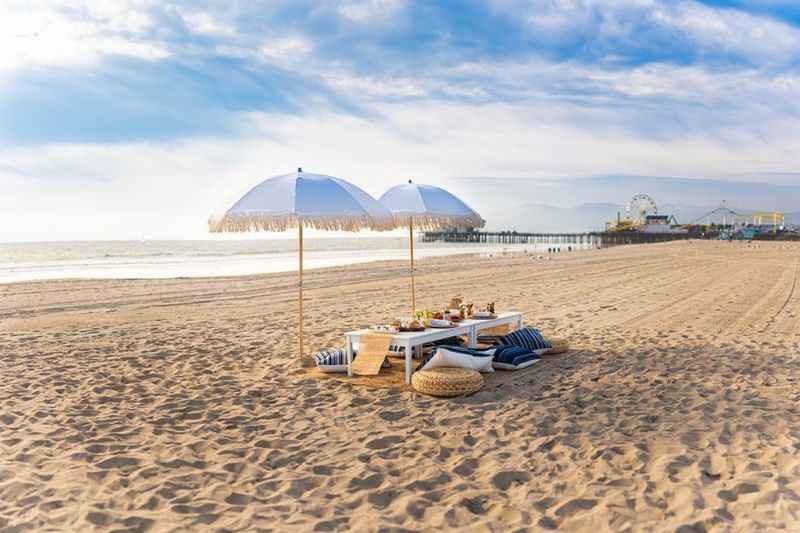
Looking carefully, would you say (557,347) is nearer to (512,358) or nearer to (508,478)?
(512,358)

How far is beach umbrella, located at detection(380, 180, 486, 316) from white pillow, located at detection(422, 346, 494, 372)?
4.25ft

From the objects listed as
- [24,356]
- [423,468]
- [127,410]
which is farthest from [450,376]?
[24,356]

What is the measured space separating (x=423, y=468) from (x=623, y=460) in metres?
1.40

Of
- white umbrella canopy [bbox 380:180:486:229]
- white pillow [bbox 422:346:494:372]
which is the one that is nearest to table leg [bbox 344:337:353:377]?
white pillow [bbox 422:346:494:372]

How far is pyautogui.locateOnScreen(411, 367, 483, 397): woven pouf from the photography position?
18.9 ft

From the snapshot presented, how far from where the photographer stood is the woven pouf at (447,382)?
5754mm

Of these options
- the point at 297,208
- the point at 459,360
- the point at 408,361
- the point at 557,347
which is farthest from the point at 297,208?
the point at 557,347

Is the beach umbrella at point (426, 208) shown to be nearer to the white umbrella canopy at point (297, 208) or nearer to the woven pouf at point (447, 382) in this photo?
the white umbrella canopy at point (297, 208)

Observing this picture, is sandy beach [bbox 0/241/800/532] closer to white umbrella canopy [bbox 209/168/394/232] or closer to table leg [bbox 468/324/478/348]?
table leg [bbox 468/324/478/348]

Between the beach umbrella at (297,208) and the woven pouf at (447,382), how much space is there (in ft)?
5.88

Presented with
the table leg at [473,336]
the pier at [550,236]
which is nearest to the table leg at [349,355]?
the table leg at [473,336]

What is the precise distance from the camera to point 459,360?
20.9 ft

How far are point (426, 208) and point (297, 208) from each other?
6.57ft

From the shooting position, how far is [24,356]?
7.83 meters
